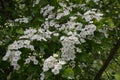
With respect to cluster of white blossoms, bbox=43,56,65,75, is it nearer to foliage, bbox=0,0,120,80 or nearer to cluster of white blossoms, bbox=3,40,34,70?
foliage, bbox=0,0,120,80

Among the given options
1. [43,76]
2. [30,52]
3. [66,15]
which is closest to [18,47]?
[30,52]

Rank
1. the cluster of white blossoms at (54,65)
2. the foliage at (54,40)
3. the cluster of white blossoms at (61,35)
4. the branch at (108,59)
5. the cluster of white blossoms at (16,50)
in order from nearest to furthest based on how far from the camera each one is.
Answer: the cluster of white blossoms at (54,65) → the cluster of white blossoms at (61,35) → the foliage at (54,40) → the cluster of white blossoms at (16,50) → the branch at (108,59)

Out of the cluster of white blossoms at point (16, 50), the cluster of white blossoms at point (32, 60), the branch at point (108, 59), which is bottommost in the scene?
the branch at point (108, 59)

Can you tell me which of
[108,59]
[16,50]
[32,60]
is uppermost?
[16,50]

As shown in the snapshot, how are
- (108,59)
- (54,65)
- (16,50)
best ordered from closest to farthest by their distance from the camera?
(54,65), (16,50), (108,59)

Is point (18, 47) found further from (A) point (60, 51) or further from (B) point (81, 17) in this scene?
(B) point (81, 17)

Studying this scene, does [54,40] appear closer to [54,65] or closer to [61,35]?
[61,35]

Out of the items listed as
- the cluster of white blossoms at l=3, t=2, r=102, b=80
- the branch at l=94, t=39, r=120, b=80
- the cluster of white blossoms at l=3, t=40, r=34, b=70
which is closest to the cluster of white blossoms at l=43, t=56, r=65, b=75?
the cluster of white blossoms at l=3, t=2, r=102, b=80

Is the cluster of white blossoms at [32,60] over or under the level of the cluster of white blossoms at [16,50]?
under

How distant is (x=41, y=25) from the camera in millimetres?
3469

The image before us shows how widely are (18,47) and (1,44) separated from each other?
54cm

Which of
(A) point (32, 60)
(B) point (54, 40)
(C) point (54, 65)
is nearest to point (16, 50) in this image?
(A) point (32, 60)

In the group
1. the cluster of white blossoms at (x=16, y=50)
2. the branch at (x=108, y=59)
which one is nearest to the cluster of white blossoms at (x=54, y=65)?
the cluster of white blossoms at (x=16, y=50)

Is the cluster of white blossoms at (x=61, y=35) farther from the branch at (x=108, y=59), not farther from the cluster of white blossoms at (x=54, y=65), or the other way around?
the branch at (x=108, y=59)
